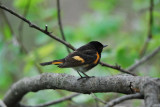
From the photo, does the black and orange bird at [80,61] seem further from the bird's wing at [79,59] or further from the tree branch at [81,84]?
the tree branch at [81,84]

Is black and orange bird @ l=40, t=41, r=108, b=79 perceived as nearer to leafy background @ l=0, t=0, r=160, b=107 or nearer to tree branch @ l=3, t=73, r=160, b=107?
tree branch @ l=3, t=73, r=160, b=107

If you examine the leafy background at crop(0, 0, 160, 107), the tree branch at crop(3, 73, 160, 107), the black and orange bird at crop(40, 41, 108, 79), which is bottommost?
the tree branch at crop(3, 73, 160, 107)

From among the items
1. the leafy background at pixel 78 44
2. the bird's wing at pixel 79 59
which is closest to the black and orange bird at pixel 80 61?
the bird's wing at pixel 79 59

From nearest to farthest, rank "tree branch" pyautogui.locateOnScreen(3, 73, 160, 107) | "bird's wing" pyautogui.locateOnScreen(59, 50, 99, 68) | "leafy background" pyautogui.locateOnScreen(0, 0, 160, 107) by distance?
"tree branch" pyautogui.locateOnScreen(3, 73, 160, 107) < "bird's wing" pyautogui.locateOnScreen(59, 50, 99, 68) < "leafy background" pyautogui.locateOnScreen(0, 0, 160, 107)

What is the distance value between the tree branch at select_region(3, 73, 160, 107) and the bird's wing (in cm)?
22

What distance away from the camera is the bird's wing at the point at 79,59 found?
2546mm

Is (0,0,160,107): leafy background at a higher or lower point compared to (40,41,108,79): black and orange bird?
higher

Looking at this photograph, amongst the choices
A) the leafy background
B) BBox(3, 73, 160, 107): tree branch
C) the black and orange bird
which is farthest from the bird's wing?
the leafy background

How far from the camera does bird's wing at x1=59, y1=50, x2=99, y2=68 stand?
2.55 metres

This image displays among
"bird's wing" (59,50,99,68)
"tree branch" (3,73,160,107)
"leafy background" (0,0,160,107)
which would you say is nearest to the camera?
"tree branch" (3,73,160,107)

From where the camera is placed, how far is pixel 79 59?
261 centimetres

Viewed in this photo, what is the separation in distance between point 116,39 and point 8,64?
2.28m

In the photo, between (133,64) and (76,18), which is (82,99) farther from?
(76,18)

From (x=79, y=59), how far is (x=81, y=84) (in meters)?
0.51
